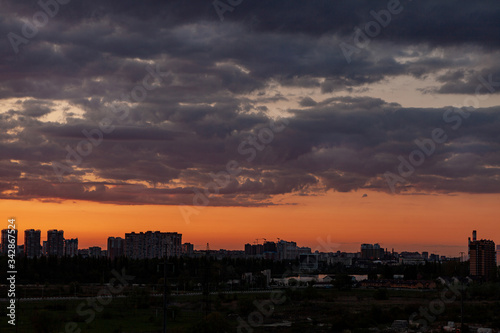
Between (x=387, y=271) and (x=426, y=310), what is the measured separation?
3308 inches

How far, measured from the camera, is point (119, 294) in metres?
85.3

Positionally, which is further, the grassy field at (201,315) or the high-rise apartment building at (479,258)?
the high-rise apartment building at (479,258)

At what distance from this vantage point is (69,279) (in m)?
109

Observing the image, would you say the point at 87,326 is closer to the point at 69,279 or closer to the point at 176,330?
the point at 176,330

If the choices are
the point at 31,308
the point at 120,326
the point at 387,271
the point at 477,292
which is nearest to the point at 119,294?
the point at 31,308

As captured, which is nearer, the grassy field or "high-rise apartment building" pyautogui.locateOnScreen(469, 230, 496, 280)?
the grassy field

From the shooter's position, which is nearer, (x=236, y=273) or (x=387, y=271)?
(x=236, y=273)

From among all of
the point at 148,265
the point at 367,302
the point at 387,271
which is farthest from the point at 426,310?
the point at 387,271

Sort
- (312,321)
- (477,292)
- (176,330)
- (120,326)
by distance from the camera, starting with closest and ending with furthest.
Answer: (176,330)
(120,326)
(312,321)
(477,292)

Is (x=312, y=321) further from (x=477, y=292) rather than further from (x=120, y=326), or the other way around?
(x=477, y=292)

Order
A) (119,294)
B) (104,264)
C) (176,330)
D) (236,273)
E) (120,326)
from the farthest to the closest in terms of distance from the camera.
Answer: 1. (236,273)
2. (104,264)
3. (119,294)
4. (120,326)
5. (176,330)

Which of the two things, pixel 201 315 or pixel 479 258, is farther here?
pixel 479 258

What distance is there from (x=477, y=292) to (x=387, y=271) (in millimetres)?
49940

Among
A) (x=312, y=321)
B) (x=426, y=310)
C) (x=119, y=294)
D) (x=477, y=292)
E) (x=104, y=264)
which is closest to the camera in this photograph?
(x=312, y=321)
